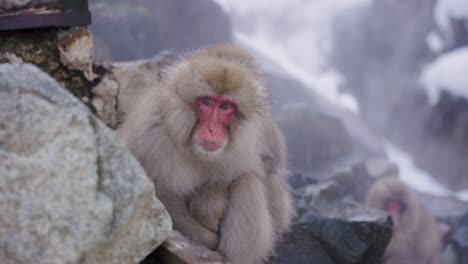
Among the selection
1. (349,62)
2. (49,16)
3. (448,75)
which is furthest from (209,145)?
(349,62)

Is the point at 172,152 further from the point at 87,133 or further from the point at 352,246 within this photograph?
the point at 352,246

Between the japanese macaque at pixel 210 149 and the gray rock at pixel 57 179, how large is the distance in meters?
0.60

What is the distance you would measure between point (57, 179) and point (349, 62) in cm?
677

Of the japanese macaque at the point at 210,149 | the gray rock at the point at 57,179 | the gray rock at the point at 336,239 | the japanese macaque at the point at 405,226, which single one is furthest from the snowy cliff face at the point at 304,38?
the gray rock at the point at 57,179

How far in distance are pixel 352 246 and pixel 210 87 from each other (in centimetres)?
178

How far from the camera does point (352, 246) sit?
3.25m

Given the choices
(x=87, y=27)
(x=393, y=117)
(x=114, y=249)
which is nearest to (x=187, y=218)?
(x=114, y=249)

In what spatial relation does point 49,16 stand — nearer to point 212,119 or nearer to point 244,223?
point 212,119

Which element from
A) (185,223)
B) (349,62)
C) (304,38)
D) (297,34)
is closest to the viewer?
(185,223)

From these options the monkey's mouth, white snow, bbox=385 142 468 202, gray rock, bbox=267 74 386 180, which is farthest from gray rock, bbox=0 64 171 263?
white snow, bbox=385 142 468 202

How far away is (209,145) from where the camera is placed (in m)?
1.98

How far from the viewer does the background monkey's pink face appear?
6.48ft

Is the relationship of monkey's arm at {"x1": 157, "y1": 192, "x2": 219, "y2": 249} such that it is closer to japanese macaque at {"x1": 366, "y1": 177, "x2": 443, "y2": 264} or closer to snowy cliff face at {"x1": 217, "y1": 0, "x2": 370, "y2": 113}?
snowy cliff face at {"x1": 217, "y1": 0, "x2": 370, "y2": 113}

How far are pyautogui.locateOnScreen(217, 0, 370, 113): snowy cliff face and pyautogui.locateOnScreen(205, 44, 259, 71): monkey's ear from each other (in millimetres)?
2085
